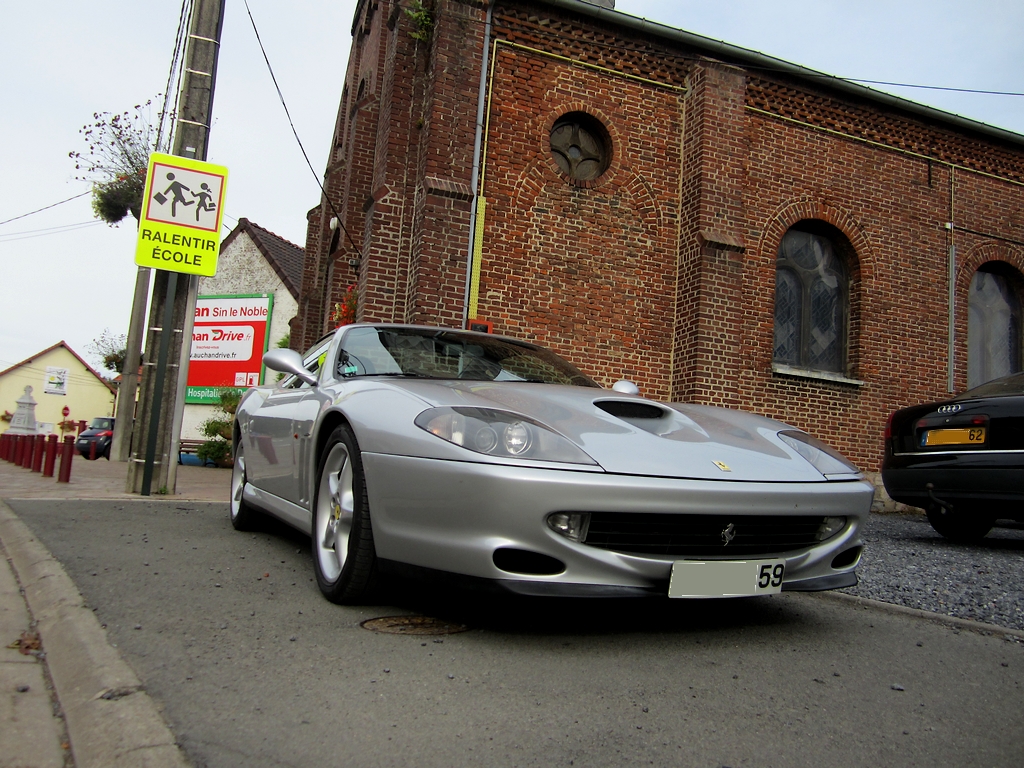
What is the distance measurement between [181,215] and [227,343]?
1680 centimetres

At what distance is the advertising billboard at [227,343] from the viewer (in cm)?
2333

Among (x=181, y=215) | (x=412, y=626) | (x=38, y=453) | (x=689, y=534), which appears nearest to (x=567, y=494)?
(x=689, y=534)

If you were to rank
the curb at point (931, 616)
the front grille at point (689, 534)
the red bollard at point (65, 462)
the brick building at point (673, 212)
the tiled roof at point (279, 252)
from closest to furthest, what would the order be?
the front grille at point (689, 534)
the curb at point (931, 616)
the red bollard at point (65, 462)
the brick building at point (673, 212)
the tiled roof at point (279, 252)

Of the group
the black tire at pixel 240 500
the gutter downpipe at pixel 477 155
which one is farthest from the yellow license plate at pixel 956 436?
the gutter downpipe at pixel 477 155

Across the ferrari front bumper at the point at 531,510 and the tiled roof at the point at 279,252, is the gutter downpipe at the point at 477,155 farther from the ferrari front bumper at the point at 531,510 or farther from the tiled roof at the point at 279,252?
the tiled roof at the point at 279,252

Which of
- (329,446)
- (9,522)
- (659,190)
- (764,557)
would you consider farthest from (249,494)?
(659,190)

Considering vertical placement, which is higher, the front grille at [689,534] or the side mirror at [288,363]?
the side mirror at [288,363]

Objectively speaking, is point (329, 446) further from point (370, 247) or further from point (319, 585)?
point (370, 247)

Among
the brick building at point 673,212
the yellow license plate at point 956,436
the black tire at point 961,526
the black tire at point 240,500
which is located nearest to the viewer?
the black tire at point 240,500

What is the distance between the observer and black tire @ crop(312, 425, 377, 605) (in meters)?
3.15

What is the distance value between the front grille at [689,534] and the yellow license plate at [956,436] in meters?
3.28

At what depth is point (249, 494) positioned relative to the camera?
203 inches

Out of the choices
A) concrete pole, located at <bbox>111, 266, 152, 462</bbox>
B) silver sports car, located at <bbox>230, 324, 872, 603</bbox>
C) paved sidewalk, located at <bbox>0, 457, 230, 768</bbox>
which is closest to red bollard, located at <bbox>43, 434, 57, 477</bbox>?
concrete pole, located at <bbox>111, 266, 152, 462</bbox>

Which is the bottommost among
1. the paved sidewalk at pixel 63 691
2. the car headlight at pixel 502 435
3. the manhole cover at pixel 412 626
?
the paved sidewalk at pixel 63 691
